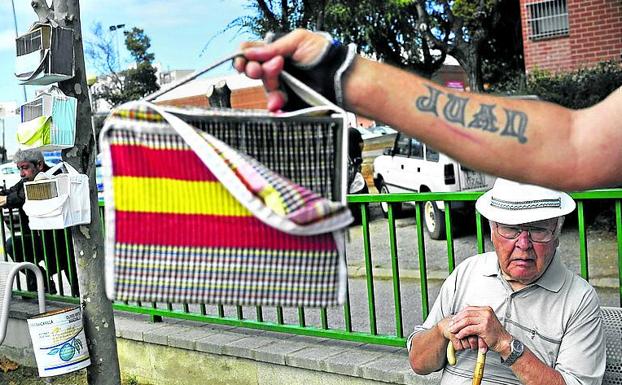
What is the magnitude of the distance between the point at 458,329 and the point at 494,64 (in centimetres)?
2528

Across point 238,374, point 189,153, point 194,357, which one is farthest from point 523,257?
point 194,357

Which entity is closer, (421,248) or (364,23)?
(421,248)

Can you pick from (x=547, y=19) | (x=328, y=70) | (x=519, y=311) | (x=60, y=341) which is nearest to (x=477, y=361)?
(x=519, y=311)

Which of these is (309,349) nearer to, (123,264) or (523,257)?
(523,257)

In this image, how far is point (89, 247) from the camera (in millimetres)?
4590

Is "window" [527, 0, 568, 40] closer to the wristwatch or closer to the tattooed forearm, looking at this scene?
the wristwatch

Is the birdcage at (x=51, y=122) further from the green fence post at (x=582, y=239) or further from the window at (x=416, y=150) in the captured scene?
the window at (x=416, y=150)

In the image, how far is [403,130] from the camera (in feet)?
5.41

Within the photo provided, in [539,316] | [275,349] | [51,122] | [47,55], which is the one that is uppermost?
[47,55]

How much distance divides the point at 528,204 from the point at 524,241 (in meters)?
0.14

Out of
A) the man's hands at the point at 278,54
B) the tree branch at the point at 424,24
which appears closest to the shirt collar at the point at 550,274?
the man's hands at the point at 278,54

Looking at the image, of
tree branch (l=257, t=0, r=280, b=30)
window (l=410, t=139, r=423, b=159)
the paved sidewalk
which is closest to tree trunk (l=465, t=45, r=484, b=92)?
tree branch (l=257, t=0, r=280, b=30)

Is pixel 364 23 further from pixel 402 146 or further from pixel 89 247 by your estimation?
pixel 89 247

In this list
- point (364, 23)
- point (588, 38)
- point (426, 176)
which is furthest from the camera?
point (364, 23)
